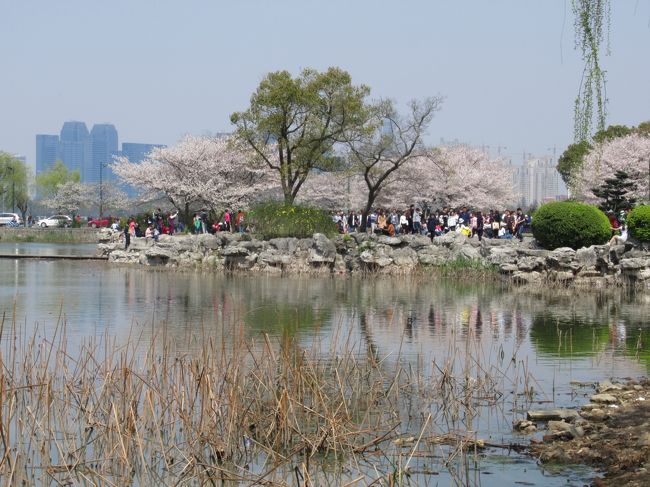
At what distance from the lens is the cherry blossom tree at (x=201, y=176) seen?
6216 centimetres

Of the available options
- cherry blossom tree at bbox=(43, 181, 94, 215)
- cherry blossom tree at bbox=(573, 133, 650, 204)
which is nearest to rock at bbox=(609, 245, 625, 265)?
cherry blossom tree at bbox=(573, 133, 650, 204)

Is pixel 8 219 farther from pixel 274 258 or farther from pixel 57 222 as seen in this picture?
pixel 274 258

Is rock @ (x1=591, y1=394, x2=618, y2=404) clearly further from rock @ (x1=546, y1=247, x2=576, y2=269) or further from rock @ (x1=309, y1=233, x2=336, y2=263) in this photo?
rock @ (x1=309, y1=233, x2=336, y2=263)

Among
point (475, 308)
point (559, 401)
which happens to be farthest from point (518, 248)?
point (559, 401)

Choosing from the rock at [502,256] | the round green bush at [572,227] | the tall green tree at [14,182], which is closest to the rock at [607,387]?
the round green bush at [572,227]

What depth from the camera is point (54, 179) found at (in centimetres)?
11012

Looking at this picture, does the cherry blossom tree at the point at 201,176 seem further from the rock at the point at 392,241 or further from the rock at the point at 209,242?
the rock at the point at 392,241

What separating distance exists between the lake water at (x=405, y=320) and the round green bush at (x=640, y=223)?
246 centimetres

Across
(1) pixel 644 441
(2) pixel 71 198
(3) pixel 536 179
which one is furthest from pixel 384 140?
(3) pixel 536 179

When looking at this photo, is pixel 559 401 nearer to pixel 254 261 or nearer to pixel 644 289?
pixel 644 289

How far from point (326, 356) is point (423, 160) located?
176ft

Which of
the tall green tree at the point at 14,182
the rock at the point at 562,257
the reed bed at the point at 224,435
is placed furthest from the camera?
the tall green tree at the point at 14,182

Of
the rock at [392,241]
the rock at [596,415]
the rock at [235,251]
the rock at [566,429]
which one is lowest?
the rock at [566,429]

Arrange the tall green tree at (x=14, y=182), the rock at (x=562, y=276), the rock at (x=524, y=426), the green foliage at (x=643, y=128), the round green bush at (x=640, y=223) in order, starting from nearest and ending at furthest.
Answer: the rock at (x=524, y=426) < the round green bush at (x=640, y=223) < the rock at (x=562, y=276) < the green foliage at (x=643, y=128) < the tall green tree at (x=14, y=182)
